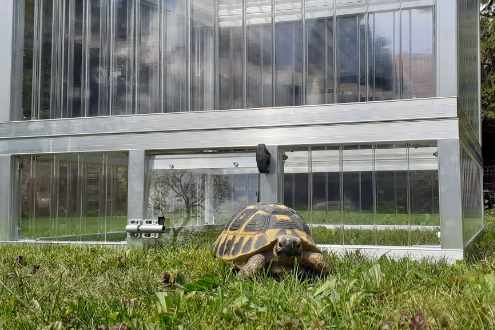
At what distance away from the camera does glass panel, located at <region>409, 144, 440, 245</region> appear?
31.7ft

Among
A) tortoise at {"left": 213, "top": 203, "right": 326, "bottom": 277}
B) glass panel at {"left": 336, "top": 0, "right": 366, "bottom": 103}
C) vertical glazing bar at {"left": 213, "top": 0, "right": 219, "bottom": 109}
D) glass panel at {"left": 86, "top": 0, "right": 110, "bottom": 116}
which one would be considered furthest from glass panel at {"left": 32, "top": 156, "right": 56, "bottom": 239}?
tortoise at {"left": 213, "top": 203, "right": 326, "bottom": 277}

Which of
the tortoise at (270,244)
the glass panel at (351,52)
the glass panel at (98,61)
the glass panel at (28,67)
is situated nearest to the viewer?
the tortoise at (270,244)

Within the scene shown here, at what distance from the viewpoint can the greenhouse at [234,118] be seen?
9.80 m

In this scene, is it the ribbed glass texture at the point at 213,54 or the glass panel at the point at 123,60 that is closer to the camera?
the ribbed glass texture at the point at 213,54

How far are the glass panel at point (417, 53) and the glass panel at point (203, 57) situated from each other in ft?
11.4

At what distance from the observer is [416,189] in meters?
9.91

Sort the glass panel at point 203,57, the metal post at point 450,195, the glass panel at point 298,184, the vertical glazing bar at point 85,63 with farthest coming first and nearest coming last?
the vertical glazing bar at point 85,63 → the glass panel at point 203,57 → the glass panel at point 298,184 → the metal post at point 450,195

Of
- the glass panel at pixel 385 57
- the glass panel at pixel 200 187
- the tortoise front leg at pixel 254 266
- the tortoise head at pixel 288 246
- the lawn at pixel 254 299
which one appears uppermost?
the glass panel at pixel 385 57

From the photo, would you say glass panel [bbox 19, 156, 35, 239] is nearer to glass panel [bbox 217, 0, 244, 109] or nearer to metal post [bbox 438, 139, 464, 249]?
glass panel [bbox 217, 0, 244, 109]

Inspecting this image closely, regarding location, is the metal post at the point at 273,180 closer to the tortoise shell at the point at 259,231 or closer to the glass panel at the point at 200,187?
the glass panel at the point at 200,187

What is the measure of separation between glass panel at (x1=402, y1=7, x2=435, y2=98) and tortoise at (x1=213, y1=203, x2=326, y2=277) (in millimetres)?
4087

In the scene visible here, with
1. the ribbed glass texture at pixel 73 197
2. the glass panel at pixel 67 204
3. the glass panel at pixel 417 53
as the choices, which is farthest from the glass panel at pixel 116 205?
the glass panel at pixel 417 53

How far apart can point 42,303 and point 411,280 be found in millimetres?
3617

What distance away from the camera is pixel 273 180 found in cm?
1055
